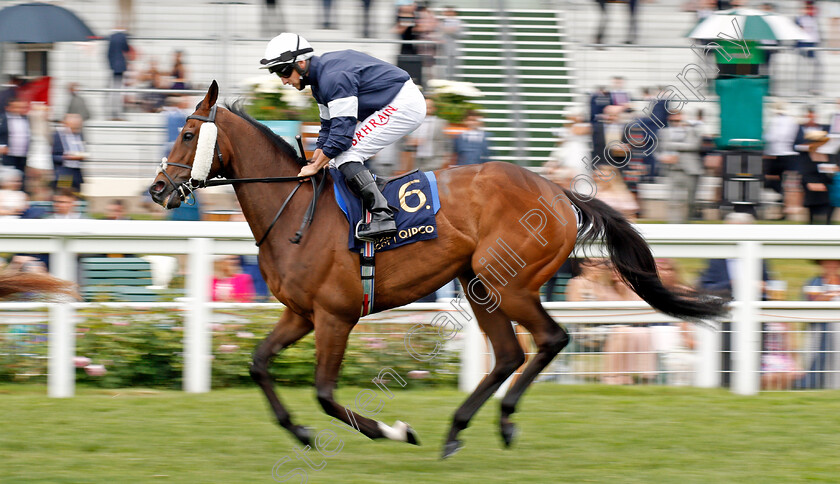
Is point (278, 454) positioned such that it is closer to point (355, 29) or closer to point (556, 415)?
point (556, 415)

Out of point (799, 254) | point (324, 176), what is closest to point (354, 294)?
point (324, 176)

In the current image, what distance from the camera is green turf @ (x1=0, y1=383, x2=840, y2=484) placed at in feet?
14.5

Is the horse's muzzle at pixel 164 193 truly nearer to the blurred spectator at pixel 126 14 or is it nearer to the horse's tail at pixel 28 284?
the horse's tail at pixel 28 284

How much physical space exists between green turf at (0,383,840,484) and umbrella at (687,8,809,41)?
4289mm

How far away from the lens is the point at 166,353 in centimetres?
610

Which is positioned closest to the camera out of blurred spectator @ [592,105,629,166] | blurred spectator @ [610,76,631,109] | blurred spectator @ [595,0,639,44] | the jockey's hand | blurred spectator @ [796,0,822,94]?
the jockey's hand

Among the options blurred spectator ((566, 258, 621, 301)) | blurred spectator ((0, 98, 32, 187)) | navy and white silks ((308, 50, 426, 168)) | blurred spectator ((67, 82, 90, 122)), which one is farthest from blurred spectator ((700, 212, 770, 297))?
blurred spectator ((67, 82, 90, 122))

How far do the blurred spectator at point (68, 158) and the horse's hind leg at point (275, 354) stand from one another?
4.96 meters

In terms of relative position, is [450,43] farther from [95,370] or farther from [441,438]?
[441,438]

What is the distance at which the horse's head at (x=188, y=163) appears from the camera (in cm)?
470

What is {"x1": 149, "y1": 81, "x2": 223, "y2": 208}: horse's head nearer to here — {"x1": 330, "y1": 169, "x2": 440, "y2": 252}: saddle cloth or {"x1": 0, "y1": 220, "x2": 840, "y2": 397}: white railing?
{"x1": 330, "y1": 169, "x2": 440, "y2": 252}: saddle cloth

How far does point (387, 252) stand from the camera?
15.8ft

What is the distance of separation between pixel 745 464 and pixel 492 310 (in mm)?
1382

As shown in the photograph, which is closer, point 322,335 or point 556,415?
point 322,335
